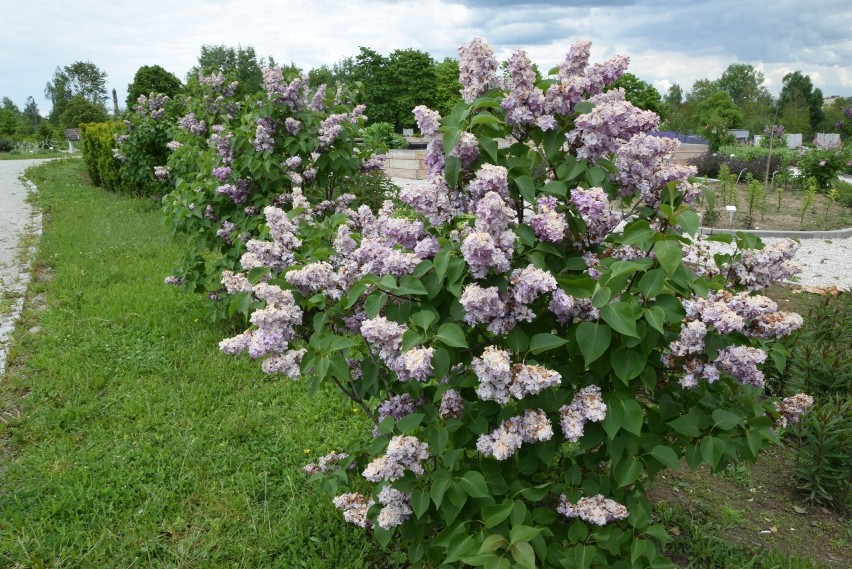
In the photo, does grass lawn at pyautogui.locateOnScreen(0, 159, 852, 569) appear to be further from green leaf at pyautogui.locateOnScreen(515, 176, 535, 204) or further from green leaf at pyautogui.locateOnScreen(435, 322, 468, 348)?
green leaf at pyautogui.locateOnScreen(515, 176, 535, 204)

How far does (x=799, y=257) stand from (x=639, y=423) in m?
8.05

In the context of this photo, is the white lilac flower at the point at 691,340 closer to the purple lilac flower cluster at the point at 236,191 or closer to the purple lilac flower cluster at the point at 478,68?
the purple lilac flower cluster at the point at 478,68

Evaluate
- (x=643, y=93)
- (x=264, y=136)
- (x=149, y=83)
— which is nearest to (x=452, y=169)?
(x=264, y=136)

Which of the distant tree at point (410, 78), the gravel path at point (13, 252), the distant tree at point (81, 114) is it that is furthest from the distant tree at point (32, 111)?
the gravel path at point (13, 252)

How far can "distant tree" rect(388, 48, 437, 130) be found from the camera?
151 feet

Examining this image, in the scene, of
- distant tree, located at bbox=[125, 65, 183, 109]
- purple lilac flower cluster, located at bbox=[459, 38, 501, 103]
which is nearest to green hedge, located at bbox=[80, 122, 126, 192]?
distant tree, located at bbox=[125, 65, 183, 109]

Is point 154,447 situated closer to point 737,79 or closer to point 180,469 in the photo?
point 180,469

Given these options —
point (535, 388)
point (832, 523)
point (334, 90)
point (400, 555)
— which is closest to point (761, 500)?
point (832, 523)

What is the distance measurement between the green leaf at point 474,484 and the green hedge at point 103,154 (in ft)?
42.2

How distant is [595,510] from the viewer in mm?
1970

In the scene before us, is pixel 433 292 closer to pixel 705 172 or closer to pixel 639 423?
pixel 639 423

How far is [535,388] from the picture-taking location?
1.69 m

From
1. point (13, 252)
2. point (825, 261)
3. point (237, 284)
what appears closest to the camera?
point (237, 284)

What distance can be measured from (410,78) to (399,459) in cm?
4779
